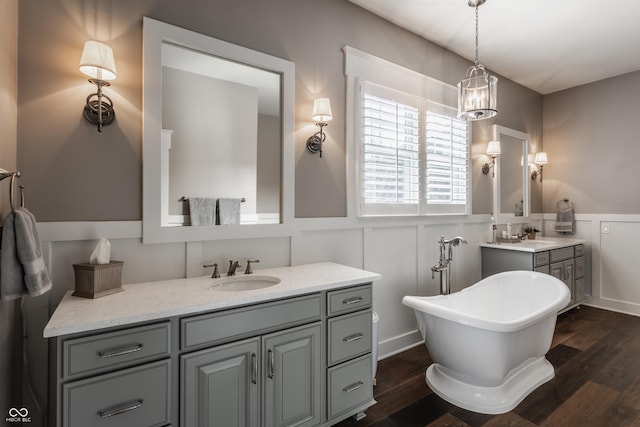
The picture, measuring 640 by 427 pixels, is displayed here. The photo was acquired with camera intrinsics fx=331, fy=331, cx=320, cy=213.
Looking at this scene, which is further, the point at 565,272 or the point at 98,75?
the point at 565,272

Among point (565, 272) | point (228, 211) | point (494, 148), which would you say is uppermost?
point (494, 148)

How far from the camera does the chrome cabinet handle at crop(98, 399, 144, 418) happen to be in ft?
4.05

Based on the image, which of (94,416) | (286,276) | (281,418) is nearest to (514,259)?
(286,276)

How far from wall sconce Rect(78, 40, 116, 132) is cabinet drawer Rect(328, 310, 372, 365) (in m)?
1.60

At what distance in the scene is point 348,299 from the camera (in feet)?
6.31

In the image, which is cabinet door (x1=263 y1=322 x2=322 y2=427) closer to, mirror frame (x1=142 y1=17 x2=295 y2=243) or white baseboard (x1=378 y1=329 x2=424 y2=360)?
mirror frame (x1=142 y1=17 x2=295 y2=243)

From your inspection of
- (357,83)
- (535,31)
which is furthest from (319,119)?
(535,31)

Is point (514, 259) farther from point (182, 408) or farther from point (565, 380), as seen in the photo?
point (182, 408)

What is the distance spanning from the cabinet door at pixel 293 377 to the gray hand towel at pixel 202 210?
0.79 metres

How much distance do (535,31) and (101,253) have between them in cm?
386

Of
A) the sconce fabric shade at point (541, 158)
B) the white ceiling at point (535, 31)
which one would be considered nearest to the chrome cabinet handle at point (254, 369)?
the white ceiling at point (535, 31)

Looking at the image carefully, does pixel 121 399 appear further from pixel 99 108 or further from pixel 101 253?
pixel 99 108

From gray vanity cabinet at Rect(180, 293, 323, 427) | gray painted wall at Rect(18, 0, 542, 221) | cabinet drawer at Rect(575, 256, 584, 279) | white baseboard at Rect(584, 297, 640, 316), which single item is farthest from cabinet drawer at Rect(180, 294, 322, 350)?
white baseboard at Rect(584, 297, 640, 316)

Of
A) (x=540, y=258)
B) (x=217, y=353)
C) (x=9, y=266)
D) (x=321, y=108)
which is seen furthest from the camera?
(x=540, y=258)
